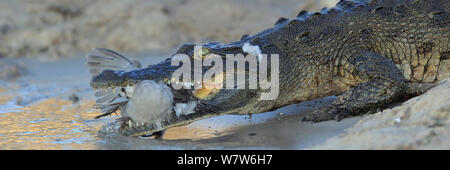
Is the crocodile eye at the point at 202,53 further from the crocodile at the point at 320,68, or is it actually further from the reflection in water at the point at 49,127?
the reflection in water at the point at 49,127

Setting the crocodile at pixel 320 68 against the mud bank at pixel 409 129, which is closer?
the mud bank at pixel 409 129

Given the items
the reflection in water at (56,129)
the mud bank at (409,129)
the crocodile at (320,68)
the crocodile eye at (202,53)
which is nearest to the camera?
the mud bank at (409,129)

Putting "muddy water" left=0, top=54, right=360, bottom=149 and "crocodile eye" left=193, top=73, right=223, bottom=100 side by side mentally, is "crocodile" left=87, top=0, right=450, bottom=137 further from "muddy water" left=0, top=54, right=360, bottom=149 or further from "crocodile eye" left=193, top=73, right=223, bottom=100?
"muddy water" left=0, top=54, right=360, bottom=149

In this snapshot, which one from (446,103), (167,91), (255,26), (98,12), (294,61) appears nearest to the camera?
(446,103)

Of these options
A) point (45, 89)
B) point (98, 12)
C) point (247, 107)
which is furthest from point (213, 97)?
point (98, 12)

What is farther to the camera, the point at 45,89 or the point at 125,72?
the point at 45,89

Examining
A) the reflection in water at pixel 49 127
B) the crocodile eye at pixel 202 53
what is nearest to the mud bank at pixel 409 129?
the crocodile eye at pixel 202 53

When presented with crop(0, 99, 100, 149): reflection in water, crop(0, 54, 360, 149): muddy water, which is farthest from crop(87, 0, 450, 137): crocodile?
crop(0, 99, 100, 149): reflection in water
